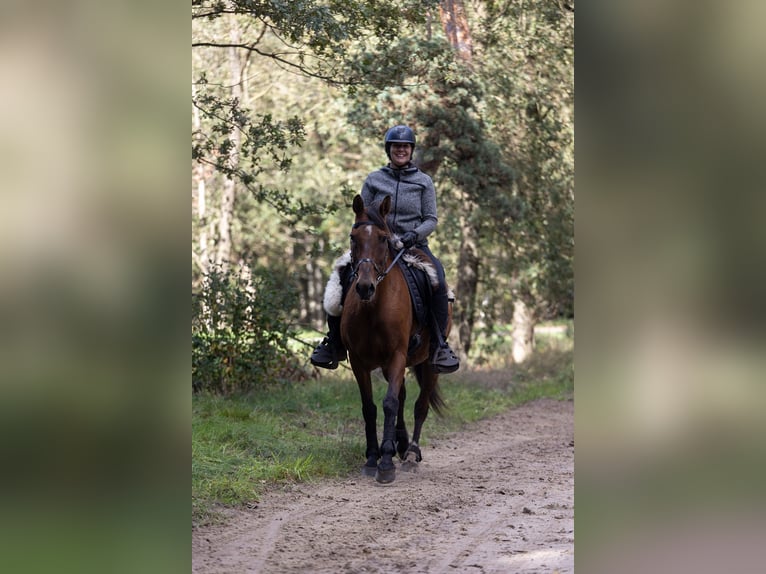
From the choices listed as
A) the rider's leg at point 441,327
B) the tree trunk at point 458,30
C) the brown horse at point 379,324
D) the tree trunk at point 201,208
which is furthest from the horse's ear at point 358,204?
the tree trunk at point 201,208

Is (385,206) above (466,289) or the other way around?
above

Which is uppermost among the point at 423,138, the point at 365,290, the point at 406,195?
the point at 423,138

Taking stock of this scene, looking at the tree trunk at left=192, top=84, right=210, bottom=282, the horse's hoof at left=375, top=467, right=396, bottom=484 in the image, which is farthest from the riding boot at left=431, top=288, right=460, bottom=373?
the tree trunk at left=192, top=84, right=210, bottom=282

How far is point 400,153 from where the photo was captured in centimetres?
861

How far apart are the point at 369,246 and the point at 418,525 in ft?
7.74

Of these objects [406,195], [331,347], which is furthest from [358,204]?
[331,347]

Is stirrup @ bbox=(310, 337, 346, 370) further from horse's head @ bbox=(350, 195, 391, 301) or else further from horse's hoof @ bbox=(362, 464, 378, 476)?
horse's head @ bbox=(350, 195, 391, 301)

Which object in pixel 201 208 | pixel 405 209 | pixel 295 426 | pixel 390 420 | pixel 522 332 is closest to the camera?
pixel 390 420
